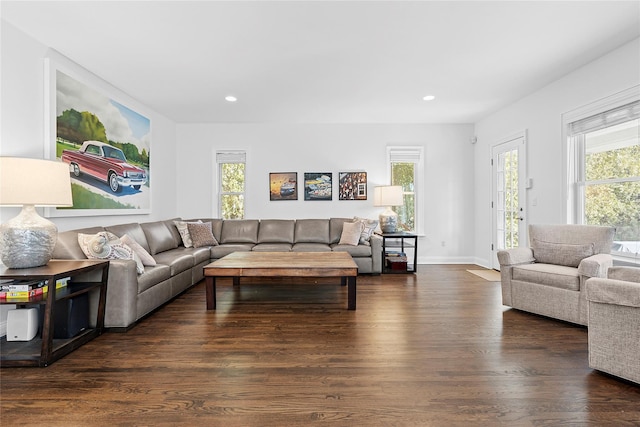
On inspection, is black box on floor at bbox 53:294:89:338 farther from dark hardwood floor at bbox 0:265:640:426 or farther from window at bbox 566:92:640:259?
window at bbox 566:92:640:259

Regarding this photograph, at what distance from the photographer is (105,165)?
3975 mm

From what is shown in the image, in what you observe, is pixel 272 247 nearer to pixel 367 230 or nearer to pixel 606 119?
pixel 367 230

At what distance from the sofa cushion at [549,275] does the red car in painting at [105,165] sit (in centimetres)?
468

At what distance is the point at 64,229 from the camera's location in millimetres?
3355

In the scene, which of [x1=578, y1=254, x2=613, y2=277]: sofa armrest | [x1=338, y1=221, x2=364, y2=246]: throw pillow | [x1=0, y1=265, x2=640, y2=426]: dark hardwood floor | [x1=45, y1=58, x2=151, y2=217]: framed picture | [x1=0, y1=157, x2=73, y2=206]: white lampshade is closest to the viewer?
[x1=0, y1=265, x2=640, y2=426]: dark hardwood floor

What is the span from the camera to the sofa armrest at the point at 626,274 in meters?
2.14

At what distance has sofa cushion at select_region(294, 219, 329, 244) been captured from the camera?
5539 millimetres

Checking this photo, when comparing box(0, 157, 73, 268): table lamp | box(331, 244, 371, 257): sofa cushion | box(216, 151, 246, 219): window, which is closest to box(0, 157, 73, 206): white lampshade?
box(0, 157, 73, 268): table lamp

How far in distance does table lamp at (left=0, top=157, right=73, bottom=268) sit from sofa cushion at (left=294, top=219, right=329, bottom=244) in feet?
11.4

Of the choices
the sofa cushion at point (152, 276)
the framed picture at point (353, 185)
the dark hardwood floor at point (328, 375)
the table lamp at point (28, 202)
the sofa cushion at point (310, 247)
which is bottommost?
the dark hardwood floor at point (328, 375)

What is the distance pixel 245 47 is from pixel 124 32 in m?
1.04

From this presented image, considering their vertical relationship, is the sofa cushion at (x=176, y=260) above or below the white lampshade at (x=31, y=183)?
below

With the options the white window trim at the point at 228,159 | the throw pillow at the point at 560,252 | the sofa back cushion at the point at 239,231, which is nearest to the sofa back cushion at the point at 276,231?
the sofa back cushion at the point at 239,231

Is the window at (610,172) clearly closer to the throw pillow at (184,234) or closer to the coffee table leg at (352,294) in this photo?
the coffee table leg at (352,294)
